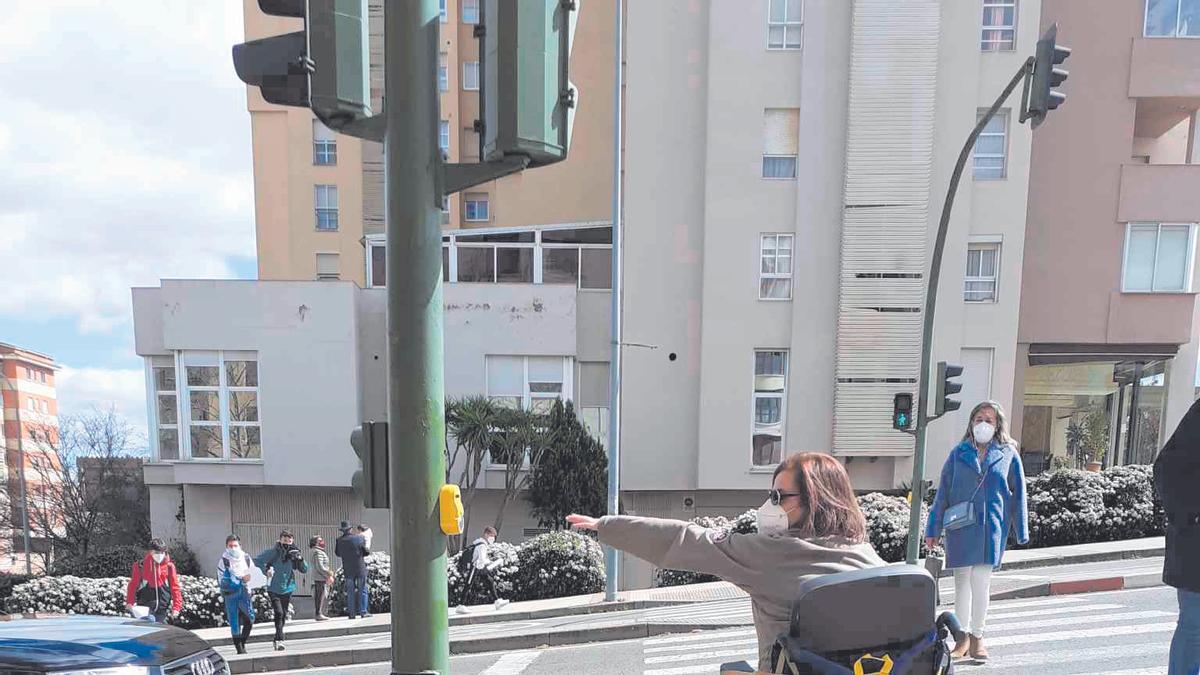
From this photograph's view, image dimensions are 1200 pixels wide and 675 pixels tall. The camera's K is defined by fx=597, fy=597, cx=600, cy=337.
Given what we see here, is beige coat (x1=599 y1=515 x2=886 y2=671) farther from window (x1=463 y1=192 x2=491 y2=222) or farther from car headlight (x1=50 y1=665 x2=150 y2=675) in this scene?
window (x1=463 y1=192 x2=491 y2=222)

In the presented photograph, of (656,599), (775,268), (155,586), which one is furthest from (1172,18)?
(155,586)

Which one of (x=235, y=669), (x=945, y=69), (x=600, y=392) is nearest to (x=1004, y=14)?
(x=945, y=69)

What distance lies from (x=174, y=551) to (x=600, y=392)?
11571 mm

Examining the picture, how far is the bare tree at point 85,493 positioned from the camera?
22062 mm

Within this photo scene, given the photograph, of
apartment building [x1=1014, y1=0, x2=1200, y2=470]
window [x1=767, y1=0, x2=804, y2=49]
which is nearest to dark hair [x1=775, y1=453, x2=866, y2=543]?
window [x1=767, y1=0, x2=804, y2=49]

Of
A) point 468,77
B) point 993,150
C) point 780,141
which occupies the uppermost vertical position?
point 468,77

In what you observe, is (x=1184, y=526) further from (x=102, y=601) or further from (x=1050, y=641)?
(x=102, y=601)

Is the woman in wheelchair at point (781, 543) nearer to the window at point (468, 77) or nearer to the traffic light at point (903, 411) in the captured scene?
the traffic light at point (903, 411)

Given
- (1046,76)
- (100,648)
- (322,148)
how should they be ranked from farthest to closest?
(322,148), (1046,76), (100,648)

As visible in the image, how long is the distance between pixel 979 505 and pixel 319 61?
4780 mm

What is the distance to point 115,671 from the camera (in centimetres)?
343

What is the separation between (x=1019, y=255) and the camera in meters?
14.6

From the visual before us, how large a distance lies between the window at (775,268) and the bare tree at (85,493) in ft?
71.0

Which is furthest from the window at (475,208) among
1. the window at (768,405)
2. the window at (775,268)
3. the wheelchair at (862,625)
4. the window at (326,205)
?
the wheelchair at (862,625)
